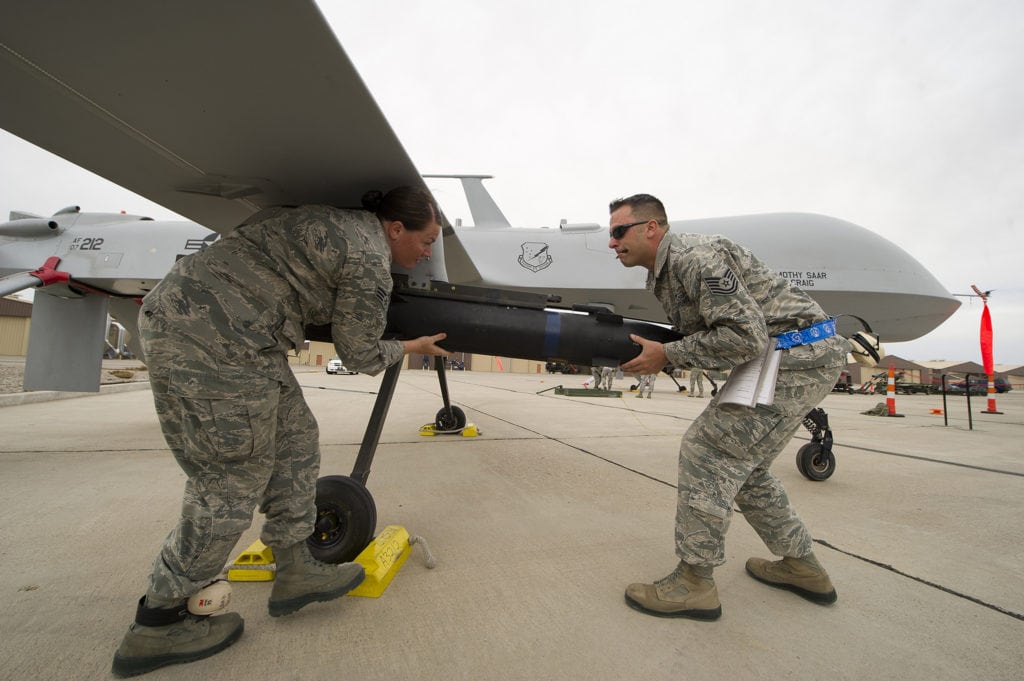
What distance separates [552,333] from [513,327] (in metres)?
0.17

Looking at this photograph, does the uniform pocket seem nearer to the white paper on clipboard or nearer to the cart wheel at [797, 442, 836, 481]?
the white paper on clipboard

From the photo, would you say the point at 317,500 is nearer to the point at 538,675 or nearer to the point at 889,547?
the point at 538,675

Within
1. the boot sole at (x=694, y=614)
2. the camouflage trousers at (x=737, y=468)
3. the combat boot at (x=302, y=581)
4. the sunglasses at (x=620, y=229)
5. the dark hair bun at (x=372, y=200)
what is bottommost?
the boot sole at (x=694, y=614)

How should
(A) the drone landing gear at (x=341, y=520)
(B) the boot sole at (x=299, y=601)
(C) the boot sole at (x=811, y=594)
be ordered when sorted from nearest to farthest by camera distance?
(B) the boot sole at (x=299, y=601) < (C) the boot sole at (x=811, y=594) < (A) the drone landing gear at (x=341, y=520)

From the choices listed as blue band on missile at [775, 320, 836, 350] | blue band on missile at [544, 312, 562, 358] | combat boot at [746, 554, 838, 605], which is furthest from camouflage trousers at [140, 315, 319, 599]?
combat boot at [746, 554, 838, 605]

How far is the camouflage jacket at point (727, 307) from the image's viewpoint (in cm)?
150

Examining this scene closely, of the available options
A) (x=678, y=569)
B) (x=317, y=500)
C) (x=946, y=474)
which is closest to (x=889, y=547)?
(x=678, y=569)

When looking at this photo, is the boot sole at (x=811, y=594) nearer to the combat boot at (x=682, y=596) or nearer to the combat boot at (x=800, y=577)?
the combat boot at (x=800, y=577)

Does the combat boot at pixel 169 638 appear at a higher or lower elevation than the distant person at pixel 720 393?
lower

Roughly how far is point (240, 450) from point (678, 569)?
1482 millimetres

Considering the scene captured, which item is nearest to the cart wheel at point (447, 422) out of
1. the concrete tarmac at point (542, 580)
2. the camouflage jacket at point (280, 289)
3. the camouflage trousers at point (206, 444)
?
the concrete tarmac at point (542, 580)

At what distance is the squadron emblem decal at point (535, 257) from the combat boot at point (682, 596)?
2.69 m

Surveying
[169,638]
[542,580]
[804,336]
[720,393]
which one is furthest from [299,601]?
[804,336]

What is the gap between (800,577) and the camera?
5.37ft
